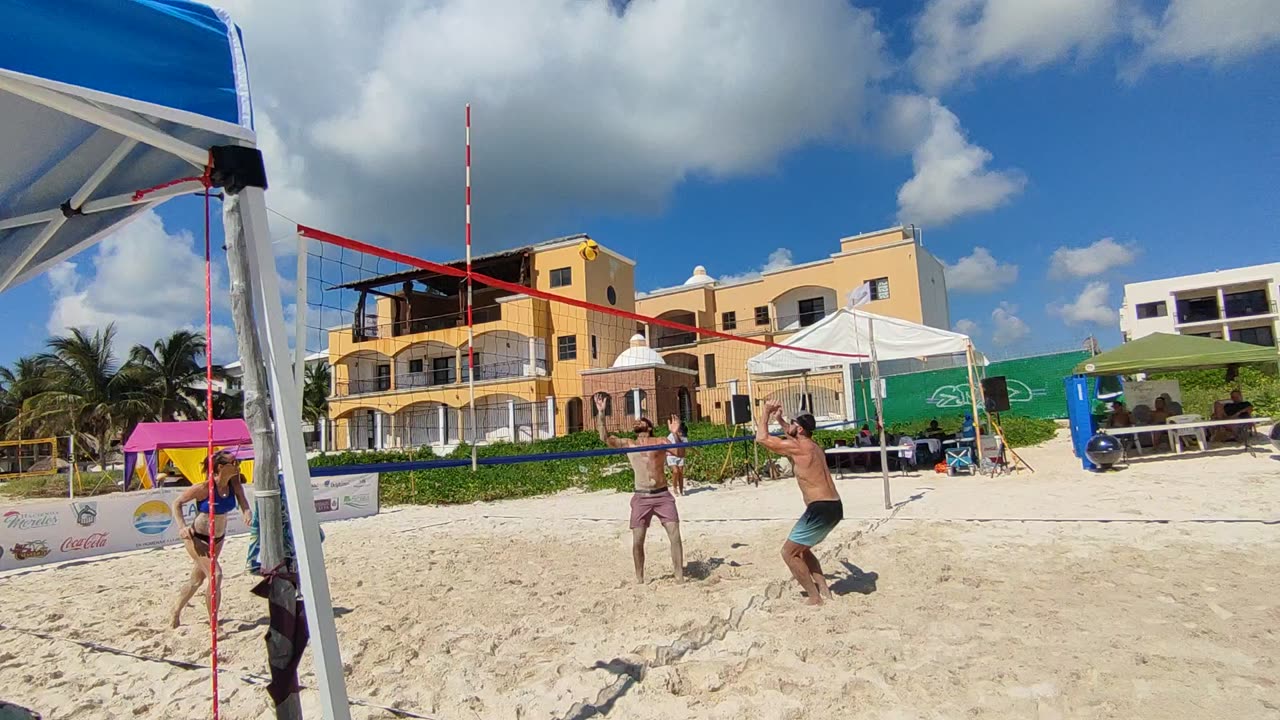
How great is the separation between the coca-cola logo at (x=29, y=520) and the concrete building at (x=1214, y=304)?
42.8 m

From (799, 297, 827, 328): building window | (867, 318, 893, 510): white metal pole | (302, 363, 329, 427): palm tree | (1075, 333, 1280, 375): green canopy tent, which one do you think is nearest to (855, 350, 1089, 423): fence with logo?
(1075, 333, 1280, 375): green canopy tent

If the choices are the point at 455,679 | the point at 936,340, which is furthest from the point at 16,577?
the point at 936,340

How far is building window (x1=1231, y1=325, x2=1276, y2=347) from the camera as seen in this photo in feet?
113

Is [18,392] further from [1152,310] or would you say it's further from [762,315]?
[1152,310]

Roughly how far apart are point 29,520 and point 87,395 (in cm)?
2125

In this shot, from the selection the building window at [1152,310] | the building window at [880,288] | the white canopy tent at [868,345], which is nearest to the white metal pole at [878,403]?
the white canopy tent at [868,345]

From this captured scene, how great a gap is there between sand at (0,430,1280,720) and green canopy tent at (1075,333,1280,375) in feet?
8.56

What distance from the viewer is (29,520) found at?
856cm

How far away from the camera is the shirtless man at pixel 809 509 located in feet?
14.8

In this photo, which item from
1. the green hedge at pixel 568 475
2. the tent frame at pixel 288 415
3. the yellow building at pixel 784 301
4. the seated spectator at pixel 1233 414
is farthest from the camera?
the yellow building at pixel 784 301

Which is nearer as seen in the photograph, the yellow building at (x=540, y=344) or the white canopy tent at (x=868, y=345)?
the white canopy tent at (x=868, y=345)

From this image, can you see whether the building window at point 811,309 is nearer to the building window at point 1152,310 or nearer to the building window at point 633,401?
the building window at point 633,401

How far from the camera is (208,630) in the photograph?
4.82 m

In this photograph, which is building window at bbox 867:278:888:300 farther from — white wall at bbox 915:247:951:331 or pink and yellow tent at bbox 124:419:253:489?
pink and yellow tent at bbox 124:419:253:489
